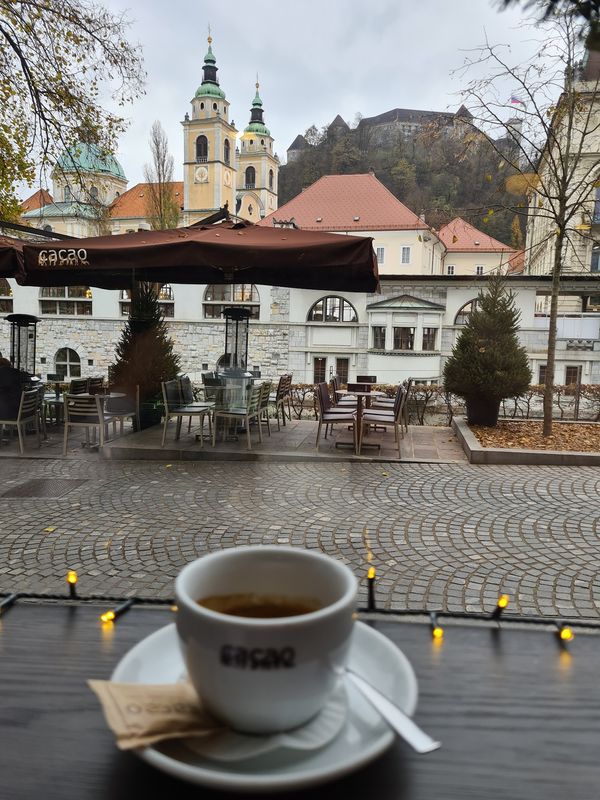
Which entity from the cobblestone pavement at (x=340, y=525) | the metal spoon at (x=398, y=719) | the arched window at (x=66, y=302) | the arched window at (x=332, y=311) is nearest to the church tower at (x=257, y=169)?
the arched window at (x=66, y=302)

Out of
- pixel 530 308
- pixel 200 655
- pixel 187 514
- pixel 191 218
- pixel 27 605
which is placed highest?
pixel 191 218

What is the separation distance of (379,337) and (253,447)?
62.7 ft

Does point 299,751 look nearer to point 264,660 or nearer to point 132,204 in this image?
point 264,660

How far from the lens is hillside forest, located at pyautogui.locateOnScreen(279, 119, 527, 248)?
968 centimetres

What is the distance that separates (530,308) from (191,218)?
4388 centimetres

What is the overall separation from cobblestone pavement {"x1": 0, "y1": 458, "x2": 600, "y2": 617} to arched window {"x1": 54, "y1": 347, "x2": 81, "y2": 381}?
25606 millimetres

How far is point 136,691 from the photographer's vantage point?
0.69 meters

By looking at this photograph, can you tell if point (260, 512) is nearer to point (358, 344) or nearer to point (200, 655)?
point (200, 655)

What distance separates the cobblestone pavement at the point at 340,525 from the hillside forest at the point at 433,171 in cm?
524

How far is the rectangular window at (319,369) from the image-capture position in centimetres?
2739

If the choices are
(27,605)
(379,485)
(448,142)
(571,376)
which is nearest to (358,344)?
(571,376)

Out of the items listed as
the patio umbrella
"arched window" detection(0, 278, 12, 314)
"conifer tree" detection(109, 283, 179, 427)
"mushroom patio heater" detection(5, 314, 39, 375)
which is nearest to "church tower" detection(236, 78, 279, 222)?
"arched window" detection(0, 278, 12, 314)

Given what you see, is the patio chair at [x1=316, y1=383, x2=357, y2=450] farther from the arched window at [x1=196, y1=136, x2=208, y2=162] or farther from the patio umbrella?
the arched window at [x1=196, y1=136, x2=208, y2=162]

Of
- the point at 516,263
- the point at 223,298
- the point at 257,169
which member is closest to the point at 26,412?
the point at 516,263
